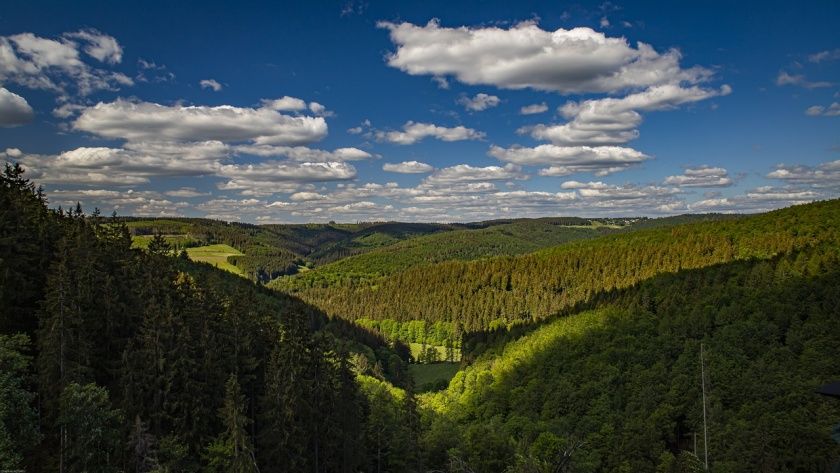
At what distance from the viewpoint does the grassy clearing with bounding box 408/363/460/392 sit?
157387mm

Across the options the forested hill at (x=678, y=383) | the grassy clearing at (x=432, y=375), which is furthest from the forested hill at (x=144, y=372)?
the grassy clearing at (x=432, y=375)

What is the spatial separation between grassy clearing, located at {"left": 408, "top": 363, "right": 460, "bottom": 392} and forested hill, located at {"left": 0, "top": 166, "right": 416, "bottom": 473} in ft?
294

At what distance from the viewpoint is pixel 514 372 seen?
117 m

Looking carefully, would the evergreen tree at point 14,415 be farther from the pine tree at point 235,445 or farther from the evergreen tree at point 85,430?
the pine tree at point 235,445

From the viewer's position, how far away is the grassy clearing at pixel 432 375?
516 feet

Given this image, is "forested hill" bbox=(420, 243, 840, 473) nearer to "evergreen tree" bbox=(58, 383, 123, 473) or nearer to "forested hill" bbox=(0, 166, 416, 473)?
"forested hill" bbox=(0, 166, 416, 473)

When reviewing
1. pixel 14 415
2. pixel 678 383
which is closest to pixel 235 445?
pixel 14 415

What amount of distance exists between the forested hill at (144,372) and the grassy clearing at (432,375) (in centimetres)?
8957

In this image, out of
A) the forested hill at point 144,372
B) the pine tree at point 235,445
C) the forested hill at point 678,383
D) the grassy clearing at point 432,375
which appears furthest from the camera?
the grassy clearing at point 432,375

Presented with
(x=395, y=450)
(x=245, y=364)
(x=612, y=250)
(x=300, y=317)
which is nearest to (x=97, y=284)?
(x=245, y=364)

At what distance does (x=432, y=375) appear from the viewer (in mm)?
175000

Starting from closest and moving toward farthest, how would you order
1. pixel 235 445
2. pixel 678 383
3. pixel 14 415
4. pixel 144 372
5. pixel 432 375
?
pixel 14 415 → pixel 235 445 → pixel 144 372 → pixel 678 383 → pixel 432 375

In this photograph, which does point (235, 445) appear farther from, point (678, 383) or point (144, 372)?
point (678, 383)

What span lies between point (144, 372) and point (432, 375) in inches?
5303
